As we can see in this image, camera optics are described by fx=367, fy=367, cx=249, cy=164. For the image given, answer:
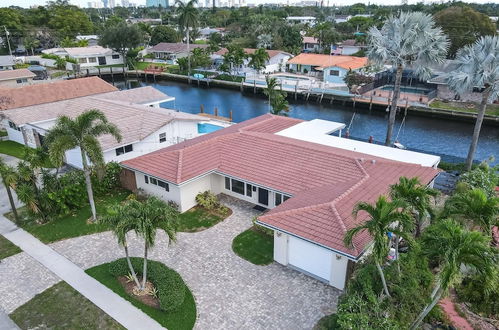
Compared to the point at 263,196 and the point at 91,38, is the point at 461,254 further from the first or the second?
the point at 91,38

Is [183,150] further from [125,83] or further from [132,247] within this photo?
[125,83]

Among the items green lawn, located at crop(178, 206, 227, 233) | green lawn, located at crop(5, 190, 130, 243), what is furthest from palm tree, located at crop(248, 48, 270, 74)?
green lawn, located at crop(5, 190, 130, 243)

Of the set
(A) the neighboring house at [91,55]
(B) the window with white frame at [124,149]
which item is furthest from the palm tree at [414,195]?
(A) the neighboring house at [91,55]

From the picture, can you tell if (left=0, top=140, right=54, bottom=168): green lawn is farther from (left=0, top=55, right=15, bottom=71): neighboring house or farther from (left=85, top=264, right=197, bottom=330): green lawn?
(left=0, top=55, right=15, bottom=71): neighboring house

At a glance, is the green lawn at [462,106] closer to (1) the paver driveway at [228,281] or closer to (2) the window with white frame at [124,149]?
(1) the paver driveway at [228,281]

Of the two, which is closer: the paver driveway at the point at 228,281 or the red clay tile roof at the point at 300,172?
the paver driveway at the point at 228,281

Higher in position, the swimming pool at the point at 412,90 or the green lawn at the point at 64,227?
the swimming pool at the point at 412,90
